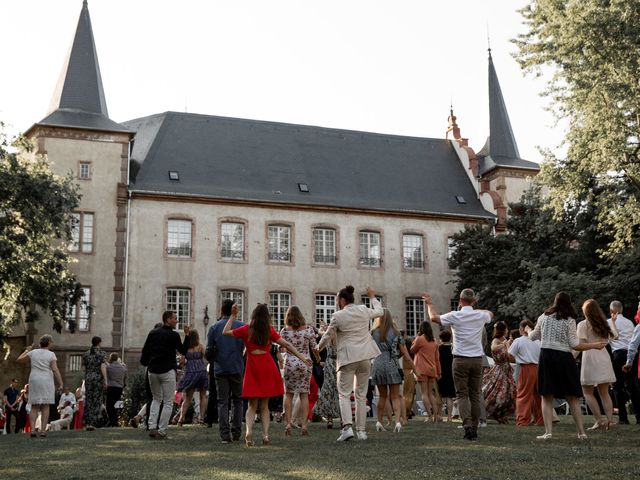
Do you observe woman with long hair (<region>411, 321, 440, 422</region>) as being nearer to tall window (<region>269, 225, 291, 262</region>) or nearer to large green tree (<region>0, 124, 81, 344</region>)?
large green tree (<region>0, 124, 81, 344</region>)

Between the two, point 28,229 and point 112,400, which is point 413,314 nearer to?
point 28,229

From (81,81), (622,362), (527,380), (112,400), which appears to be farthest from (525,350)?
(81,81)

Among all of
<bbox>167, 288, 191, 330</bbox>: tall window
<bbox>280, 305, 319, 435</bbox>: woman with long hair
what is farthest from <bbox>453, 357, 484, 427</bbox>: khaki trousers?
<bbox>167, 288, 191, 330</bbox>: tall window

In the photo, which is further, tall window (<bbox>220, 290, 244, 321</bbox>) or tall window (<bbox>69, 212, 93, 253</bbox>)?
tall window (<bbox>220, 290, 244, 321</bbox>)

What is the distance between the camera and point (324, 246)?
132 ft

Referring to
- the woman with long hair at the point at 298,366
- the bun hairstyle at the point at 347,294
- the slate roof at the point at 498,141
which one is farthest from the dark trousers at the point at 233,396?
the slate roof at the point at 498,141

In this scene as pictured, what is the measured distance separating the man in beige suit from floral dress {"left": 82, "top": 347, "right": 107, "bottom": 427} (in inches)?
265

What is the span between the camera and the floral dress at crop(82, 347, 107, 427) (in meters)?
16.4

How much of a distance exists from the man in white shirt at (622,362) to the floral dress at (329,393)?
4593mm

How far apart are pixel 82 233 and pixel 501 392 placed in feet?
82.5

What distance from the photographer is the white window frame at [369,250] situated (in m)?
40.7

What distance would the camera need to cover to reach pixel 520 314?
113ft

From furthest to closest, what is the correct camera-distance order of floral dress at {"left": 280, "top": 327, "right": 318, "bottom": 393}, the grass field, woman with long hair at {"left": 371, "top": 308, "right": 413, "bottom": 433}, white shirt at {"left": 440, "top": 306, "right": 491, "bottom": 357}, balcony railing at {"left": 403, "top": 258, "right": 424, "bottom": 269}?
balcony railing at {"left": 403, "top": 258, "right": 424, "bottom": 269}, woman with long hair at {"left": 371, "top": 308, "right": 413, "bottom": 433}, floral dress at {"left": 280, "top": 327, "right": 318, "bottom": 393}, white shirt at {"left": 440, "top": 306, "right": 491, "bottom": 357}, the grass field

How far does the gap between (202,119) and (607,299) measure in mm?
22269
